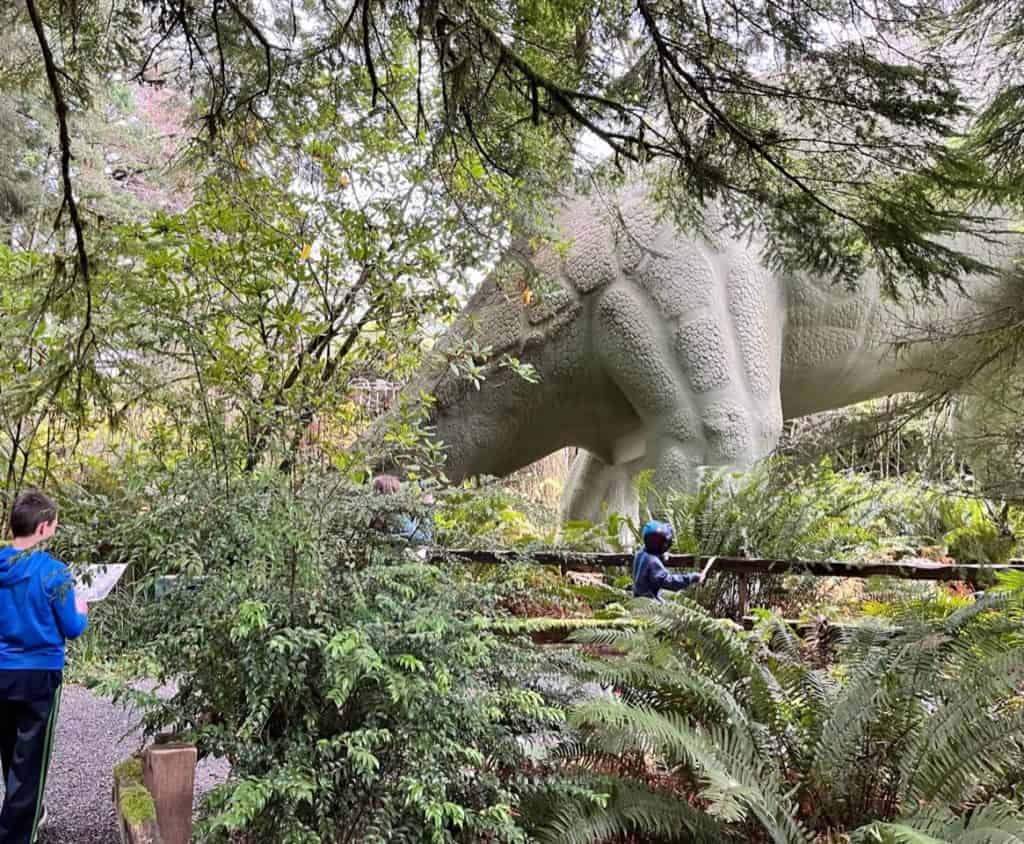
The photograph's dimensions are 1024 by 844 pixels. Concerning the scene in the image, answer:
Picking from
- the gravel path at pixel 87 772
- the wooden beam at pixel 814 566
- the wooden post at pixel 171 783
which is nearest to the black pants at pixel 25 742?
the gravel path at pixel 87 772

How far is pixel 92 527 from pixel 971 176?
103 inches

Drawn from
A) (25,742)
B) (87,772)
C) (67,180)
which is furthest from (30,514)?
(87,772)

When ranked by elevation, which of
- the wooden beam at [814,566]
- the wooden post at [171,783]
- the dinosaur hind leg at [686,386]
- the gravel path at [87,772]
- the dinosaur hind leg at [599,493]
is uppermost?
the dinosaur hind leg at [686,386]

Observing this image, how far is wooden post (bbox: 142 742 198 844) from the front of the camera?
231 cm

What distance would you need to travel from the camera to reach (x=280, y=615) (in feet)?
7.85

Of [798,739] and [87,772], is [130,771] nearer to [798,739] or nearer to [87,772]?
[87,772]

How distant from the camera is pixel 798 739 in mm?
3061

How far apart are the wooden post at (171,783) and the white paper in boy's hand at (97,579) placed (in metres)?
0.43

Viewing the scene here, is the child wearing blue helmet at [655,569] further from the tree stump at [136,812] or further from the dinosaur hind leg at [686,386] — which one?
the tree stump at [136,812]

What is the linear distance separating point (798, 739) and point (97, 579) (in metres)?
2.15

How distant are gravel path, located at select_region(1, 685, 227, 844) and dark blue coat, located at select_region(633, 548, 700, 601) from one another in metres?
2.01

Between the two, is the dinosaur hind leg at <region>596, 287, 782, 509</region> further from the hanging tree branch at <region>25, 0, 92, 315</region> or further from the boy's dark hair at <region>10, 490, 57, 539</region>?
the boy's dark hair at <region>10, 490, 57, 539</region>

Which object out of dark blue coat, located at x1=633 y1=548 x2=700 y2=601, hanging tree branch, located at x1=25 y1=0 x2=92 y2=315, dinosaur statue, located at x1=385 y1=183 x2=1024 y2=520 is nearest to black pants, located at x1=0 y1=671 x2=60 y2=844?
hanging tree branch, located at x1=25 y1=0 x2=92 y2=315

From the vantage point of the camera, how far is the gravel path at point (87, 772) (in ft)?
10.5
